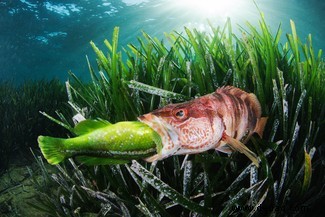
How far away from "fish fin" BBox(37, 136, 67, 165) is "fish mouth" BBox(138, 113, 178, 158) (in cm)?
30

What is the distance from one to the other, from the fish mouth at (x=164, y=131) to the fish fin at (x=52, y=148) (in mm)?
297

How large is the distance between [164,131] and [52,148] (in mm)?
378

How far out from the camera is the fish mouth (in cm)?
82

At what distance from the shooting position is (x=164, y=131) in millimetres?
838

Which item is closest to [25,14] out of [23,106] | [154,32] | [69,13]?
[69,13]

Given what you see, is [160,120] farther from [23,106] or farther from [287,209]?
[23,106]

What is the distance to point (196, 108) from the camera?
89cm

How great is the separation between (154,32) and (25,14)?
17867 mm

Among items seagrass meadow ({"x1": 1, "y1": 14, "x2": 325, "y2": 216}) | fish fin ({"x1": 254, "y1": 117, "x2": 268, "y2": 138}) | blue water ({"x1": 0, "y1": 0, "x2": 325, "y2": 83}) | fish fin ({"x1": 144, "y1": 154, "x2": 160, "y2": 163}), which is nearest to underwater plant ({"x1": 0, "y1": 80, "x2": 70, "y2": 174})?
seagrass meadow ({"x1": 1, "y1": 14, "x2": 325, "y2": 216})

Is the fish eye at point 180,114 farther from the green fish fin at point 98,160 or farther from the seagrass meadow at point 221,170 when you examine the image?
the seagrass meadow at point 221,170

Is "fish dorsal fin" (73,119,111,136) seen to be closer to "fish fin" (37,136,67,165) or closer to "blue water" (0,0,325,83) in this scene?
"fish fin" (37,136,67,165)

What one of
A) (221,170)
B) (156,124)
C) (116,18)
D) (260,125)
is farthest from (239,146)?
(116,18)

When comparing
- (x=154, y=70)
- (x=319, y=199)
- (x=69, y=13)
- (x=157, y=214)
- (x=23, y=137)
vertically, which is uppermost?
(x=69, y=13)

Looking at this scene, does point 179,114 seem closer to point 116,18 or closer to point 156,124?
point 156,124
